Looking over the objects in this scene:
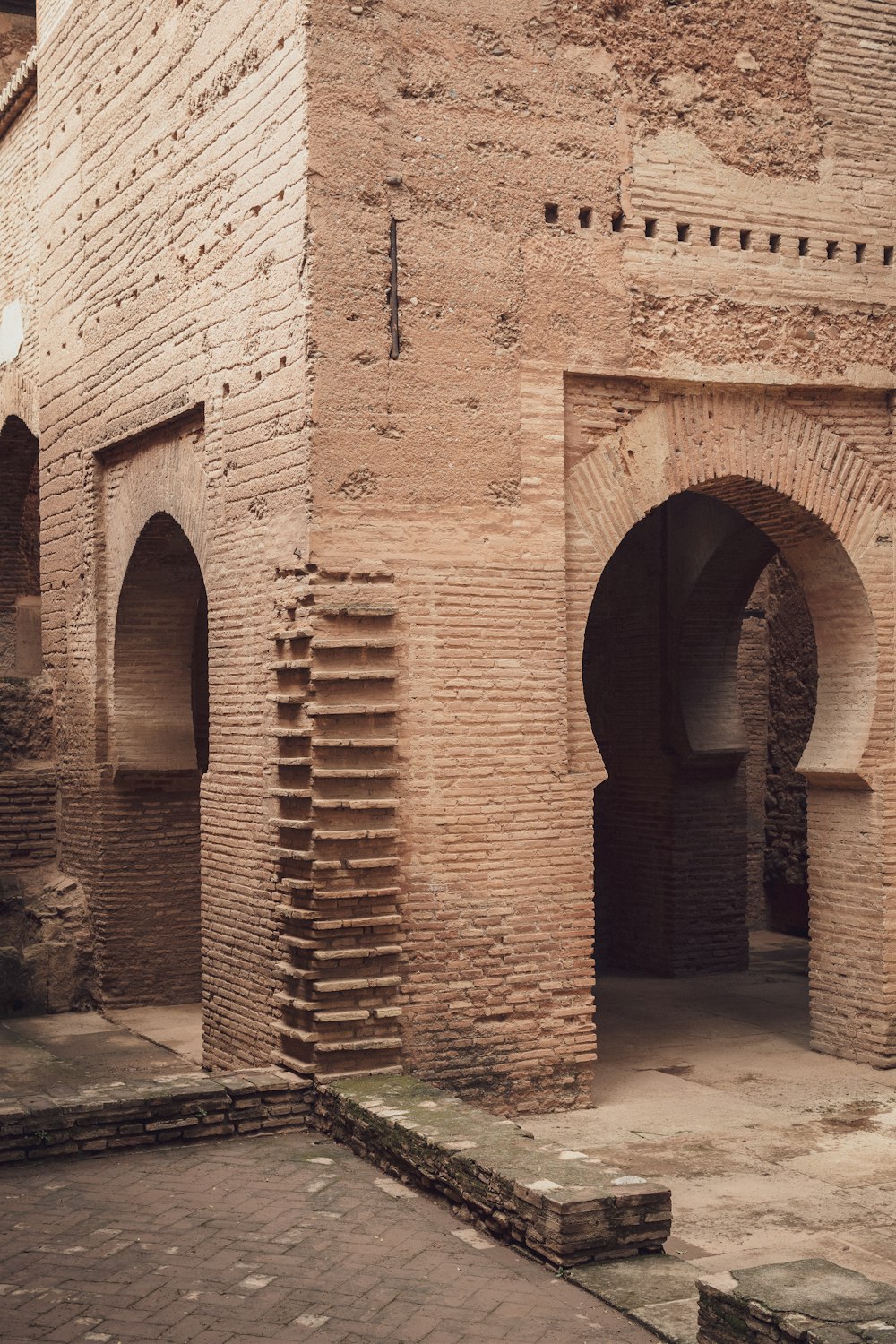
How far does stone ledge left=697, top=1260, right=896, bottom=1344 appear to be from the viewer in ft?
14.1

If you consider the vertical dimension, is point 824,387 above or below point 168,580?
above

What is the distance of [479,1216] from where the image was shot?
19.6 ft

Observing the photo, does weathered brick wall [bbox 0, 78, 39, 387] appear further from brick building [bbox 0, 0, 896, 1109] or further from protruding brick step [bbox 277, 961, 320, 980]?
protruding brick step [bbox 277, 961, 320, 980]

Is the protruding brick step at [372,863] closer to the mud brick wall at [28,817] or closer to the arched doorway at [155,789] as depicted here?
the arched doorway at [155,789]

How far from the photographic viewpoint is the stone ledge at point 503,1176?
552cm

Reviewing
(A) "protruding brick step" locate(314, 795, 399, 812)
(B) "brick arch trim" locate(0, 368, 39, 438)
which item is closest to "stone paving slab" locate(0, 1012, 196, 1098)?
(A) "protruding brick step" locate(314, 795, 399, 812)

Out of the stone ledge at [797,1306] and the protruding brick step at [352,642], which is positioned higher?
the protruding brick step at [352,642]

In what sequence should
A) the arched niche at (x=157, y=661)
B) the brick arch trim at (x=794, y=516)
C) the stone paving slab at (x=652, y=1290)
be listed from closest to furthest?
the stone paving slab at (x=652, y=1290), the brick arch trim at (x=794, y=516), the arched niche at (x=157, y=661)

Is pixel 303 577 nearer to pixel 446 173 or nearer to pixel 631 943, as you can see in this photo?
pixel 446 173

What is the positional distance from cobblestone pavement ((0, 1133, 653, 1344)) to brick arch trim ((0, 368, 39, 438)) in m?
7.52

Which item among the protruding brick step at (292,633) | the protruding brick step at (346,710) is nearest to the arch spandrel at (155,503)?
the protruding brick step at (292,633)

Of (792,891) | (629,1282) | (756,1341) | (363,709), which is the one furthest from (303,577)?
(792,891)

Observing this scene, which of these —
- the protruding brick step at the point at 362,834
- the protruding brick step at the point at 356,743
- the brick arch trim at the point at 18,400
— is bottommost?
the protruding brick step at the point at 362,834

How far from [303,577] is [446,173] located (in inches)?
87.2
